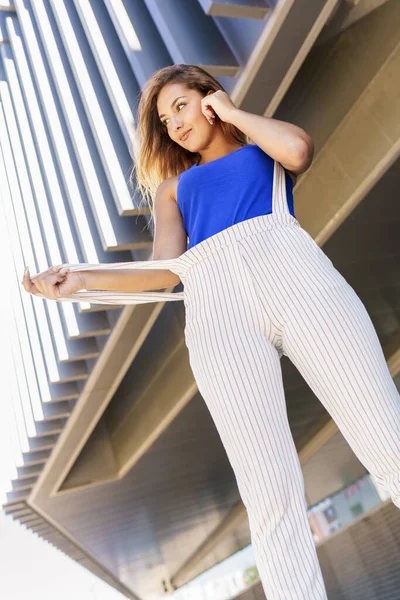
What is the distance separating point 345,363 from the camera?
62.7 inches

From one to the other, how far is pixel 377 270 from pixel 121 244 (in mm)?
4179

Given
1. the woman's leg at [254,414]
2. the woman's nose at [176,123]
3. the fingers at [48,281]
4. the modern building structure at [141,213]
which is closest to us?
the woman's leg at [254,414]

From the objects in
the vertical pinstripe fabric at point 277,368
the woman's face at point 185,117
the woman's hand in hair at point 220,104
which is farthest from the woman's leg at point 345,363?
the woman's face at point 185,117

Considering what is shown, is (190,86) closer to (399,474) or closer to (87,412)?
(399,474)

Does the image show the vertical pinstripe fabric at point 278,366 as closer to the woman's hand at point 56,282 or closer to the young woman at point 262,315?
the young woman at point 262,315

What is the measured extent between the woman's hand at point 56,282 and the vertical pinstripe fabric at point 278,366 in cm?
32

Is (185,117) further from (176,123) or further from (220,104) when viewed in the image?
(220,104)

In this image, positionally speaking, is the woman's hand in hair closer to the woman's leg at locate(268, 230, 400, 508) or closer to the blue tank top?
the blue tank top

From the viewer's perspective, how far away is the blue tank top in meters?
1.88

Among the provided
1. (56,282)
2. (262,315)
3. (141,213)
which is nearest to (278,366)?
(262,315)

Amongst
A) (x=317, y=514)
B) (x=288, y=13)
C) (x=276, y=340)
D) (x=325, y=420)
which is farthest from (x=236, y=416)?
(x=317, y=514)

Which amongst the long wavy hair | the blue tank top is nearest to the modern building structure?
the long wavy hair

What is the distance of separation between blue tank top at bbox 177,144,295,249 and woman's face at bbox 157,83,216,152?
13 cm

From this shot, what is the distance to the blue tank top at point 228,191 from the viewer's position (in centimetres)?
188
